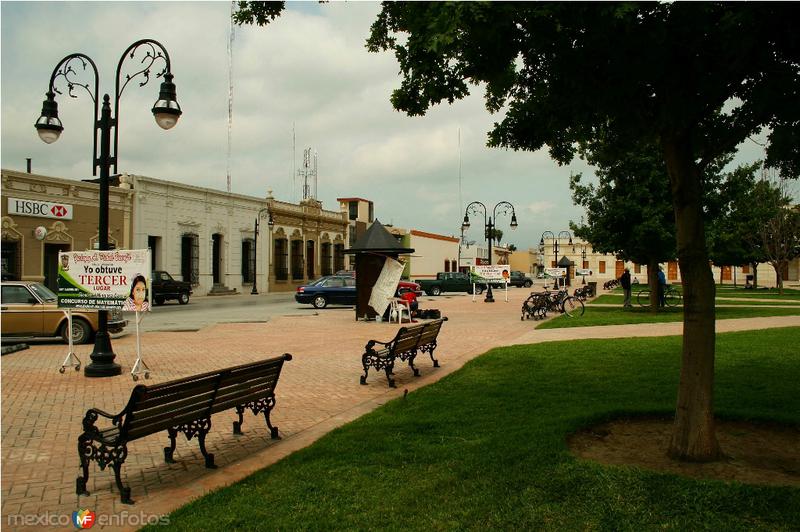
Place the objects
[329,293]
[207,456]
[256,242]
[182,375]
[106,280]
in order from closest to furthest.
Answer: [207,456], [106,280], [182,375], [329,293], [256,242]

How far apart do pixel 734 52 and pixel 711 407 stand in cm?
290

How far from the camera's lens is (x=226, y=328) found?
58.7 ft

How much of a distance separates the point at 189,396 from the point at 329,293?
2218 cm

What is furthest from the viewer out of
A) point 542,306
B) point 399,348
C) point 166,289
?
point 166,289

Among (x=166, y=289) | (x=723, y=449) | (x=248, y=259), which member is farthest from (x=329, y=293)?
(x=723, y=449)

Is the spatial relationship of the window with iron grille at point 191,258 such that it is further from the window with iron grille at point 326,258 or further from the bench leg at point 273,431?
the bench leg at point 273,431

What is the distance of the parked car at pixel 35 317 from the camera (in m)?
13.7

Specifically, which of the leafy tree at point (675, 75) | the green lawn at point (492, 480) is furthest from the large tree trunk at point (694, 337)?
the green lawn at point (492, 480)

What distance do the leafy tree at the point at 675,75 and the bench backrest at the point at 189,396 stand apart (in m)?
3.06

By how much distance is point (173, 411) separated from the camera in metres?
5.07

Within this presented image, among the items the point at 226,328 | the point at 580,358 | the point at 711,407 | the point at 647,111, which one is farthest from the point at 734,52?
the point at 226,328

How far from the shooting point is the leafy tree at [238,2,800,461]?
4.75 meters

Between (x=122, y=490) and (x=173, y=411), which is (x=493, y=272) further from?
(x=122, y=490)

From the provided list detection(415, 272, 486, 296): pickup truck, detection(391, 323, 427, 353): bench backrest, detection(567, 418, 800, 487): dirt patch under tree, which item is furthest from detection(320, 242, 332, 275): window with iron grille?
detection(567, 418, 800, 487): dirt patch under tree
